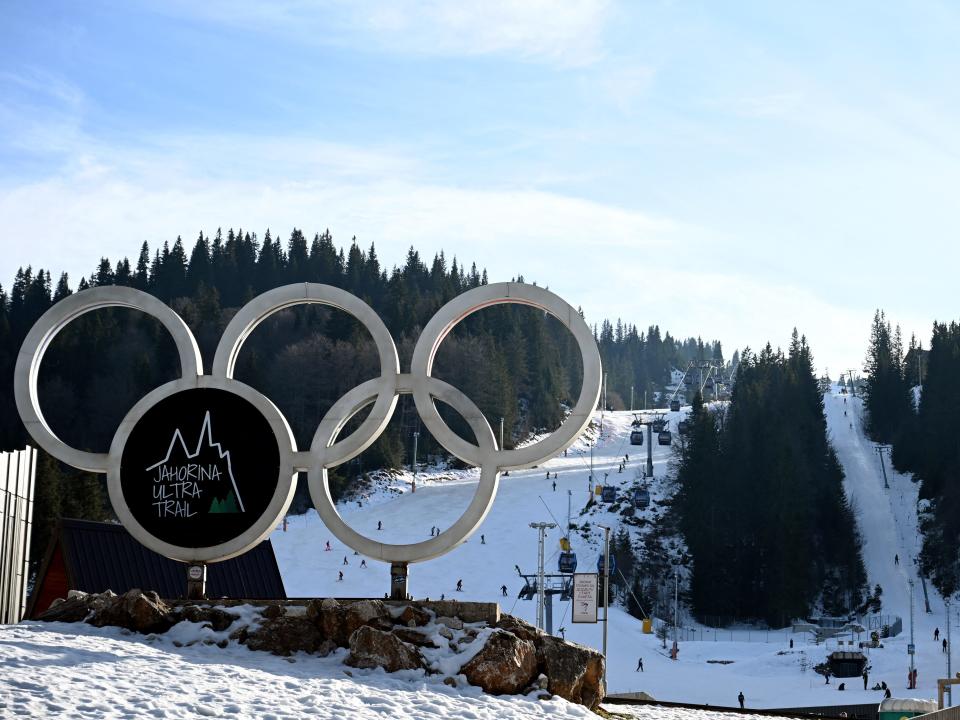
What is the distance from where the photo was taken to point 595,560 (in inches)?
3430

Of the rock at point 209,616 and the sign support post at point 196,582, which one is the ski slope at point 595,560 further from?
the rock at point 209,616

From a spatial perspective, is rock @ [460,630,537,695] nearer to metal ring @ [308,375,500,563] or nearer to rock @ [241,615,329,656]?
rock @ [241,615,329,656]

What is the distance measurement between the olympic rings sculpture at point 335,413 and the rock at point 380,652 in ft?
9.50

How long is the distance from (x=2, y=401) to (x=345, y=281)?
63180 millimetres

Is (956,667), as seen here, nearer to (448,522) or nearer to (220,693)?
(448,522)

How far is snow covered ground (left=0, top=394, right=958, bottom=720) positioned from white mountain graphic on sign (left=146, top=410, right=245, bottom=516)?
3496 millimetres

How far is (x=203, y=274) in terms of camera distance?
160 metres

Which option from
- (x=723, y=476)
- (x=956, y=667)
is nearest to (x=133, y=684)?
(x=956, y=667)

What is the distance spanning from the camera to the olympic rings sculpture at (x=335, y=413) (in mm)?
21078

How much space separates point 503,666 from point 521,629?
1.15 m

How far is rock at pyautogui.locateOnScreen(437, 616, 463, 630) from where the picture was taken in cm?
1894

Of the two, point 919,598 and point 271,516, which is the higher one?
point 271,516

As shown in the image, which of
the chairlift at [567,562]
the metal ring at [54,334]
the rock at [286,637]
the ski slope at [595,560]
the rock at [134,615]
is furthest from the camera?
the chairlift at [567,562]

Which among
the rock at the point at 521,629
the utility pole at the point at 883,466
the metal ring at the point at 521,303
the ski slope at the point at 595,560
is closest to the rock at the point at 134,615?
the rock at the point at 521,629
